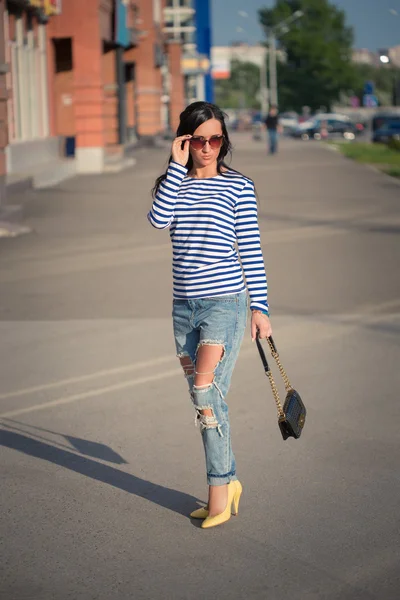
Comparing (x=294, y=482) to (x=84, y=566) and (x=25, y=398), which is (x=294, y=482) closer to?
(x=84, y=566)

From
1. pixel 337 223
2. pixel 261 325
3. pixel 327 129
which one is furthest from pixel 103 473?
pixel 327 129

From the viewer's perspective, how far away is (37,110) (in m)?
32.8

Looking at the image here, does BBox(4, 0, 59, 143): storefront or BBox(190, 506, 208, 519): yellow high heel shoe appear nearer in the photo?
BBox(190, 506, 208, 519): yellow high heel shoe

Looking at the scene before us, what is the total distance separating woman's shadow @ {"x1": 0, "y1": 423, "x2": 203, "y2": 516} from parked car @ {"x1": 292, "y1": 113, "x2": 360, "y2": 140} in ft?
247

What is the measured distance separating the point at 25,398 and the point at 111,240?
30.9ft

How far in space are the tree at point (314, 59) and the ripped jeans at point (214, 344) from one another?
448ft

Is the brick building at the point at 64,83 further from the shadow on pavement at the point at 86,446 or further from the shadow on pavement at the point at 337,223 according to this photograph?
the shadow on pavement at the point at 86,446

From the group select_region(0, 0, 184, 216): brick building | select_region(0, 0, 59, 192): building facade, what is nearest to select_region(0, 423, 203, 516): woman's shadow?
select_region(0, 0, 184, 216): brick building

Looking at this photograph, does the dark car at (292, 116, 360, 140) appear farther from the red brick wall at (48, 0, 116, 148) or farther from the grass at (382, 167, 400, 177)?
the red brick wall at (48, 0, 116, 148)

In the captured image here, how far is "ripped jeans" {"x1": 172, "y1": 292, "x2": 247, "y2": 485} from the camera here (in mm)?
5117

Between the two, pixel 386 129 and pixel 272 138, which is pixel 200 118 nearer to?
pixel 272 138

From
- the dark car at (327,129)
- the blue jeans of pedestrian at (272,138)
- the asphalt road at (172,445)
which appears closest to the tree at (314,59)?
the dark car at (327,129)

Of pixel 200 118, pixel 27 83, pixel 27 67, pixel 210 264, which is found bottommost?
pixel 210 264

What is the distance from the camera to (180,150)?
16.7 feet
